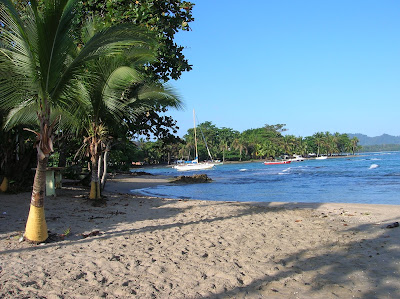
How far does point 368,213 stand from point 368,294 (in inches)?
251

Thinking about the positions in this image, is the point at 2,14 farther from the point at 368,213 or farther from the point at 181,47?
the point at 368,213

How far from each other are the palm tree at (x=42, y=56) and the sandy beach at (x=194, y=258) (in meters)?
0.95

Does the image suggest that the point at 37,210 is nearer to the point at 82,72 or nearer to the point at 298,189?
the point at 82,72

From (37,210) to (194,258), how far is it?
2219mm

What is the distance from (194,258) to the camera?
458 centimetres

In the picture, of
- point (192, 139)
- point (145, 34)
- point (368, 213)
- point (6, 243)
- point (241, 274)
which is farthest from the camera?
point (192, 139)

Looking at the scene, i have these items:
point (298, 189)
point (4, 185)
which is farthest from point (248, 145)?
point (4, 185)

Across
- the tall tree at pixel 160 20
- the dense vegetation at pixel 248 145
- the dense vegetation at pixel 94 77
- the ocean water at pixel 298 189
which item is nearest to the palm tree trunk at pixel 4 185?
the dense vegetation at pixel 94 77

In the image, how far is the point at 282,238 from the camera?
19.5 ft

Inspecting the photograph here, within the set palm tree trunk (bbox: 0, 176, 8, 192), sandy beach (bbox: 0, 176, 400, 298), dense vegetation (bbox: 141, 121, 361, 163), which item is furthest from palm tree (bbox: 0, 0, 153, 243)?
dense vegetation (bbox: 141, 121, 361, 163)

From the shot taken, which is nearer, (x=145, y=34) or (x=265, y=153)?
(x=145, y=34)

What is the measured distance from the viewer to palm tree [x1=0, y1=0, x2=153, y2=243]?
426cm

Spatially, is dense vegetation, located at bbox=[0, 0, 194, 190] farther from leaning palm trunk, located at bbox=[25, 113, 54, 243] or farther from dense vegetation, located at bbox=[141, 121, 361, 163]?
dense vegetation, located at bbox=[141, 121, 361, 163]

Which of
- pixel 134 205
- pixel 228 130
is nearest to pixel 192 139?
pixel 228 130
